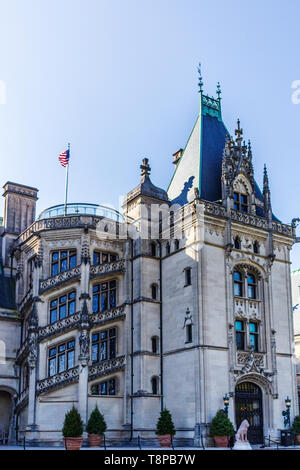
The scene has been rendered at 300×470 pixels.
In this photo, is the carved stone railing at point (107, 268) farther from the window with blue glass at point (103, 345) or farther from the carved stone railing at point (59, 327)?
the window with blue glass at point (103, 345)

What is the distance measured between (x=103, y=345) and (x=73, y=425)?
22.6 ft

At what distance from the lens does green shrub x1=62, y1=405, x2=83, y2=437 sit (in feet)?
115

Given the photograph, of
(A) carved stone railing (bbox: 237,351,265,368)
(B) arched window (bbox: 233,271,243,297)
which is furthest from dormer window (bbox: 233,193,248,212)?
(A) carved stone railing (bbox: 237,351,265,368)

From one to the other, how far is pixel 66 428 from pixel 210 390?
839 cm

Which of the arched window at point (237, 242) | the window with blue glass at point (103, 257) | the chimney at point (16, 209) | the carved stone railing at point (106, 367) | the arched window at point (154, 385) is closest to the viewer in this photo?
the carved stone railing at point (106, 367)

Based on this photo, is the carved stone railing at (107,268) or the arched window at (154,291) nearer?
the carved stone railing at (107,268)

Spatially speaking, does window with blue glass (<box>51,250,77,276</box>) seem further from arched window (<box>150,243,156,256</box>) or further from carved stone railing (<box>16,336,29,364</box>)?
arched window (<box>150,243,156,256</box>)

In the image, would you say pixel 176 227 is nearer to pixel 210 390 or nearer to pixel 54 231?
pixel 54 231

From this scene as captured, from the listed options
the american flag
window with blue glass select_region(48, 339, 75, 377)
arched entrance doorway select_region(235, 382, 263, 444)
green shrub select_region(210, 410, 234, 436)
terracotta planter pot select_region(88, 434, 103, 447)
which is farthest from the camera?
the american flag

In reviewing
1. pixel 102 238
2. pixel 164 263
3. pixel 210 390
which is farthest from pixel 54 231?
pixel 210 390

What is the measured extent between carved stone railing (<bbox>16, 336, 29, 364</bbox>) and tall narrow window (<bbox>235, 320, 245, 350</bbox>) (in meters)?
13.1

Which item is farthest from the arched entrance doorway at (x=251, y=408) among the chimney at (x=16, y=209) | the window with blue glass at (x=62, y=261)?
the chimney at (x=16, y=209)

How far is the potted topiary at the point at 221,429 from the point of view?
35000 mm

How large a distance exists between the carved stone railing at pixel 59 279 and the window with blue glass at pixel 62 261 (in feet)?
2.68
